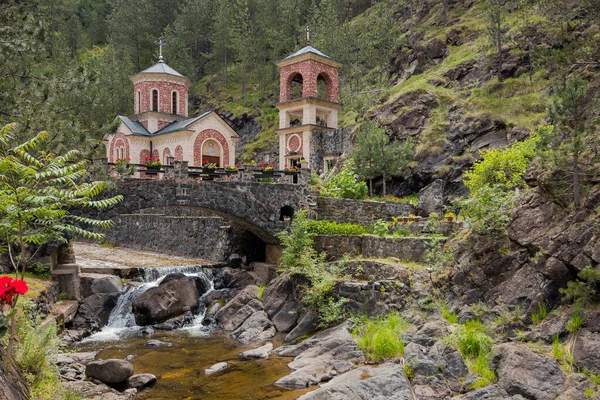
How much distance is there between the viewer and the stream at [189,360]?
12.2 metres

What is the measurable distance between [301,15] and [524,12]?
33.6m

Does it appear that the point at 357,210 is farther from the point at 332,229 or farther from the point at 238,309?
the point at 238,309

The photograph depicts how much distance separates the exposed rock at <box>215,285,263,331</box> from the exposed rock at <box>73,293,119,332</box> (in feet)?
15.1

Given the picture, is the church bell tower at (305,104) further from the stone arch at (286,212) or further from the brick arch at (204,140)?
the stone arch at (286,212)

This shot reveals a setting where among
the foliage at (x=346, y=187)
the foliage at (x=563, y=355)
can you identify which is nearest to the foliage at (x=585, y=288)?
the foliage at (x=563, y=355)

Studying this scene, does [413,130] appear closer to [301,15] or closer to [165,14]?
[301,15]

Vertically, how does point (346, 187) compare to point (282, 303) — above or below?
above

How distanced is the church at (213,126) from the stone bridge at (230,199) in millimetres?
11458

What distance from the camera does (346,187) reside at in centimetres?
2498

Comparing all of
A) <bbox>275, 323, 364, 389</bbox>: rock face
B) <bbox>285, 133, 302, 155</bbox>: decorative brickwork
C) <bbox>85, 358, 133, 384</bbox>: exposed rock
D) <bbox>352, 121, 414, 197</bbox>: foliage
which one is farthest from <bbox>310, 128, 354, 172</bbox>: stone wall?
<bbox>85, 358, 133, 384</bbox>: exposed rock

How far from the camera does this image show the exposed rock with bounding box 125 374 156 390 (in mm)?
12430

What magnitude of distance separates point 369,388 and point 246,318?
8658 mm

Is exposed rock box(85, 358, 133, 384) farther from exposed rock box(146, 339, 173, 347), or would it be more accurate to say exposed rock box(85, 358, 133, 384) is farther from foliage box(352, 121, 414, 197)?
foliage box(352, 121, 414, 197)

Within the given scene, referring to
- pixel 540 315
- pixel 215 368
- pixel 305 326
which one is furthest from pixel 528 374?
pixel 215 368
